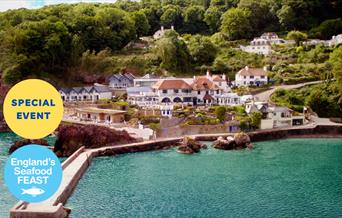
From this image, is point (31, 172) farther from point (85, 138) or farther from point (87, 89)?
point (87, 89)

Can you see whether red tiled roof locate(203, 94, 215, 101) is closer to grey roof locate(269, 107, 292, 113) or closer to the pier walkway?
grey roof locate(269, 107, 292, 113)

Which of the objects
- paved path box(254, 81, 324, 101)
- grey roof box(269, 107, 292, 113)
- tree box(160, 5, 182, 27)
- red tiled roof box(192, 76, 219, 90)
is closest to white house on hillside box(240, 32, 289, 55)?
paved path box(254, 81, 324, 101)

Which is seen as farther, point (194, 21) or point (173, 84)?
point (194, 21)

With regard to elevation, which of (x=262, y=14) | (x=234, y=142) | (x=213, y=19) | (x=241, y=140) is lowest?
(x=234, y=142)

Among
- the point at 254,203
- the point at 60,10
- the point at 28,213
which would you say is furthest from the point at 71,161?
the point at 60,10

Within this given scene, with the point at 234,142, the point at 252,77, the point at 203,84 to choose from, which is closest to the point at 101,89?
the point at 203,84

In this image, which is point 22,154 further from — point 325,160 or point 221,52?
point 221,52

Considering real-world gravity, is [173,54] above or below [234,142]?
above

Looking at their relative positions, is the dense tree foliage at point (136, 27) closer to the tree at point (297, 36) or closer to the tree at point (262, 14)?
the tree at point (262, 14)
